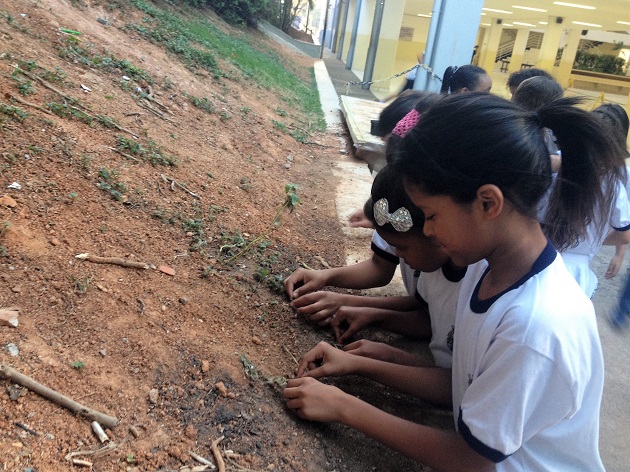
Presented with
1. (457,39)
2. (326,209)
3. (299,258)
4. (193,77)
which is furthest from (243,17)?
(299,258)

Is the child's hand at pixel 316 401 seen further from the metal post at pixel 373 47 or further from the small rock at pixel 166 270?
the metal post at pixel 373 47

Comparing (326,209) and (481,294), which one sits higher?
(481,294)

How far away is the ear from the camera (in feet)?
4.22

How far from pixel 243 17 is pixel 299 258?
13.9 meters

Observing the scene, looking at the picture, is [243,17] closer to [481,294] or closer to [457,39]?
[457,39]

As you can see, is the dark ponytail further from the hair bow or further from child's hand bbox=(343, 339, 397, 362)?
child's hand bbox=(343, 339, 397, 362)

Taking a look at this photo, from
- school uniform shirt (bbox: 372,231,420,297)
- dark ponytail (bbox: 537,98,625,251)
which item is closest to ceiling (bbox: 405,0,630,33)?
school uniform shirt (bbox: 372,231,420,297)

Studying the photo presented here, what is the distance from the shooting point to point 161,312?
79.0 inches

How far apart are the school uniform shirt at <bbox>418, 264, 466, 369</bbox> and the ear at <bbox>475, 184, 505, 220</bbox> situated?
2.18ft

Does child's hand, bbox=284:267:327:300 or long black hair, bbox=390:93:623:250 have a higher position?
long black hair, bbox=390:93:623:250

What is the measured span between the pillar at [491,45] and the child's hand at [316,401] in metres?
24.2

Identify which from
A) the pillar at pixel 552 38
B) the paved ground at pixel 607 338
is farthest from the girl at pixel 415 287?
the pillar at pixel 552 38

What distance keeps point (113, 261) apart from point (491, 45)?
1014 inches

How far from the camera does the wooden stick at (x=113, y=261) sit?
2072 millimetres
